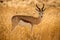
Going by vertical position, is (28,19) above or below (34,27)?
above

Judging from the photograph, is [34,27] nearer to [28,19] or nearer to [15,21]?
[28,19]

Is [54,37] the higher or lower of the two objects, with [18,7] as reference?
lower

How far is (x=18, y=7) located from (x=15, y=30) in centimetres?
35

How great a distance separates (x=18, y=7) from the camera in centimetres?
246

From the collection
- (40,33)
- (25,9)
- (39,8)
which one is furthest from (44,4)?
(40,33)

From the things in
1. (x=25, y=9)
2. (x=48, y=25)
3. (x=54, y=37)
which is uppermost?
(x=25, y=9)

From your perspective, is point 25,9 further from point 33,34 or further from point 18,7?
point 33,34

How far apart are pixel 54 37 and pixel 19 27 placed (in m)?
0.52

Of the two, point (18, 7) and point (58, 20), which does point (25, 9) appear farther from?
point (58, 20)

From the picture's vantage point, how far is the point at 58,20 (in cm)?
238

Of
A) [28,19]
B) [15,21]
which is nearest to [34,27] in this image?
[28,19]

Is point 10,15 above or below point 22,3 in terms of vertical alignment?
below

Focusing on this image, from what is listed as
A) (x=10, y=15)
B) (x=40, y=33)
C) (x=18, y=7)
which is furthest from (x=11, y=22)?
(x=40, y=33)

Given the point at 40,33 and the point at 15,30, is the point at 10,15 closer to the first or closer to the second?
the point at 15,30
